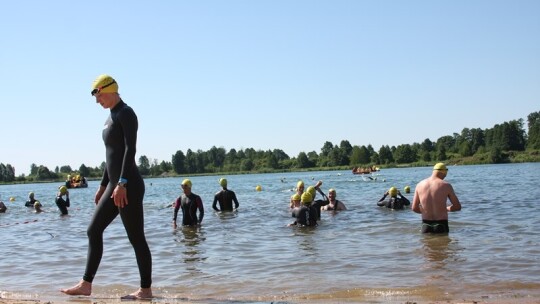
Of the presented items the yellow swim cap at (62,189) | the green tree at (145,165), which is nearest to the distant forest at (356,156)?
the green tree at (145,165)

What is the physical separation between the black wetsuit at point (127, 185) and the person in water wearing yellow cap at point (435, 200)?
19.4ft

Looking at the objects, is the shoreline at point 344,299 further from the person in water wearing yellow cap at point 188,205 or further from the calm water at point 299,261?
the person in water wearing yellow cap at point 188,205

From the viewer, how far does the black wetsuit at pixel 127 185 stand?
5.75 metres

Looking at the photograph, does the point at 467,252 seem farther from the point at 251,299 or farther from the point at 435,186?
the point at 251,299

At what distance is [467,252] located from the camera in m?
10.0

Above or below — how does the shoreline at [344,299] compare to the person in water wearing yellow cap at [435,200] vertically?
below

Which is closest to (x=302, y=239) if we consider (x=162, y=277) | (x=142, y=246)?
(x=162, y=277)

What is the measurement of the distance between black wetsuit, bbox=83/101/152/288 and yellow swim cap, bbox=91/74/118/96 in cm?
16

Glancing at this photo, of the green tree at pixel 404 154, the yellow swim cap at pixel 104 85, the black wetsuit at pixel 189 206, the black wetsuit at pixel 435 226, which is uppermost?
the green tree at pixel 404 154

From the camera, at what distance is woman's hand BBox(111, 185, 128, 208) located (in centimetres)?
565

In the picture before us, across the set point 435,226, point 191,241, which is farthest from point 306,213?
point 435,226

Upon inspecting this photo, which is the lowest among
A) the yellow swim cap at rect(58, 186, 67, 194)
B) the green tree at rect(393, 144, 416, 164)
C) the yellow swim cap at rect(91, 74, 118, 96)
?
the yellow swim cap at rect(58, 186, 67, 194)

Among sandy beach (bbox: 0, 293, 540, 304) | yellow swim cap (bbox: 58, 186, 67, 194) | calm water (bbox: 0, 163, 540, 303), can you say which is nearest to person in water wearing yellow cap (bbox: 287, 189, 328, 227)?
calm water (bbox: 0, 163, 540, 303)

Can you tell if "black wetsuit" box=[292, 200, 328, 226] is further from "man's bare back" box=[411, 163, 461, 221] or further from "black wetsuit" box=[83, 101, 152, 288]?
"black wetsuit" box=[83, 101, 152, 288]
